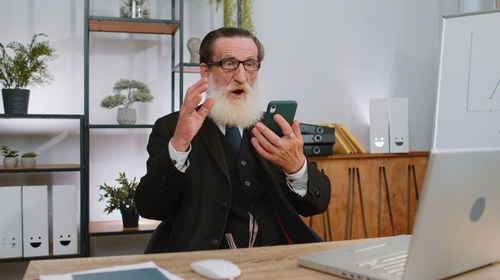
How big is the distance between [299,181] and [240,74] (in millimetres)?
510

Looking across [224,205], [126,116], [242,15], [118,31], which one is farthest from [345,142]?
[224,205]

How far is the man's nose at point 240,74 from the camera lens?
1847mm

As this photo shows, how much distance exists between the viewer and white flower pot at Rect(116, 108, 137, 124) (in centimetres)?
280

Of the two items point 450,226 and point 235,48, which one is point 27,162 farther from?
point 450,226

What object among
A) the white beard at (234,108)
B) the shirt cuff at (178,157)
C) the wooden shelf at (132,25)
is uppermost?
the wooden shelf at (132,25)

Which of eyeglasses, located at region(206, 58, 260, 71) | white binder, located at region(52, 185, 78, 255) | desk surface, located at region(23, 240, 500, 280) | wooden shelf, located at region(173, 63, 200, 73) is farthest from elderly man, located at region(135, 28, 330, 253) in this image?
white binder, located at region(52, 185, 78, 255)

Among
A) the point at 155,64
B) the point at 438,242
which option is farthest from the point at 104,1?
the point at 438,242

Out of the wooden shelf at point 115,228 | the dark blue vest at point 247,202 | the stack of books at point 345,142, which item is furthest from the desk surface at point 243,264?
the stack of books at point 345,142

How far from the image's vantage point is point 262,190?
5.75 feet

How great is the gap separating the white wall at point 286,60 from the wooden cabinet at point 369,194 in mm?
494

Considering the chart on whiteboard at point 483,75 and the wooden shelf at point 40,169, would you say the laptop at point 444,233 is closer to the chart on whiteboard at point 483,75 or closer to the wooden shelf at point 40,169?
the chart on whiteboard at point 483,75

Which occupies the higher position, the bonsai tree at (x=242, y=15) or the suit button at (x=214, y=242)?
the bonsai tree at (x=242, y=15)

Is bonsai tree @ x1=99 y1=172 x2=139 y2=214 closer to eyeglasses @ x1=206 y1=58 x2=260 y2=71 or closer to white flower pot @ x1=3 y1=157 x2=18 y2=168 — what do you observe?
white flower pot @ x1=3 y1=157 x2=18 y2=168

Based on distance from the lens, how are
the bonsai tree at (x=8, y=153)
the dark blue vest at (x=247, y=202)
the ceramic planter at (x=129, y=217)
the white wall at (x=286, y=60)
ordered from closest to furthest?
1. the dark blue vest at (x=247, y=202)
2. the bonsai tree at (x=8, y=153)
3. the ceramic planter at (x=129, y=217)
4. the white wall at (x=286, y=60)
